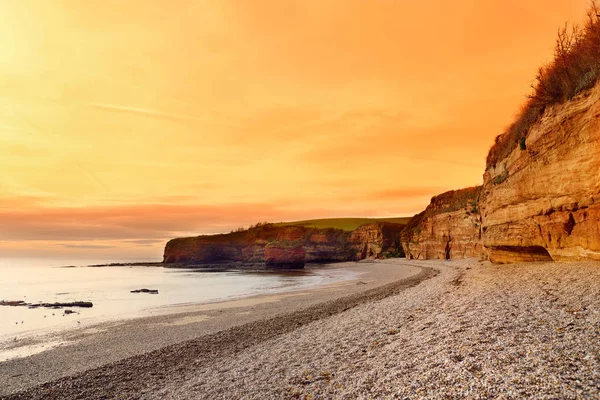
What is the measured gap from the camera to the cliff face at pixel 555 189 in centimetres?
1428

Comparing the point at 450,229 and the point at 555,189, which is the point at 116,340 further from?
the point at 450,229

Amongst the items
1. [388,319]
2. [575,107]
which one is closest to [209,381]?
[388,319]

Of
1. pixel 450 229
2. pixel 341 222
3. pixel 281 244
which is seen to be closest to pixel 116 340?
pixel 450 229

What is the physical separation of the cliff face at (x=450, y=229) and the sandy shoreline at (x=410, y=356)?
3975 centimetres

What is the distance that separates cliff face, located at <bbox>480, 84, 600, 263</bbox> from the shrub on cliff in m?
0.62

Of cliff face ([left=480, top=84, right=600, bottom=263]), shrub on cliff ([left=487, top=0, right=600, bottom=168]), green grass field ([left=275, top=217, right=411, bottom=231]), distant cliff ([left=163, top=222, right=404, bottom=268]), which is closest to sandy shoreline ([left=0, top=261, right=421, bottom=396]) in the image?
cliff face ([left=480, top=84, right=600, bottom=263])

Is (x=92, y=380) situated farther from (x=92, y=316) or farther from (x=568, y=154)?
(x=568, y=154)

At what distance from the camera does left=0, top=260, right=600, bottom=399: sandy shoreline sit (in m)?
5.98

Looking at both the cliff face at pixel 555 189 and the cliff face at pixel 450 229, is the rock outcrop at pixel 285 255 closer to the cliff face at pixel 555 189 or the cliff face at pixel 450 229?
the cliff face at pixel 450 229

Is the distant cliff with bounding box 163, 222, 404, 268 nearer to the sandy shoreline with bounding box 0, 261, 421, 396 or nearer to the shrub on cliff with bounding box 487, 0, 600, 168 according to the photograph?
the sandy shoreline with bounding box 0, 261, 421, 396

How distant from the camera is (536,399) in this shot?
4969 millimetres

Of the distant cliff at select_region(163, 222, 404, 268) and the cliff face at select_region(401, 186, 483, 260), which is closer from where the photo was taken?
the cliff face at select_region(401, 186, 483, 260)

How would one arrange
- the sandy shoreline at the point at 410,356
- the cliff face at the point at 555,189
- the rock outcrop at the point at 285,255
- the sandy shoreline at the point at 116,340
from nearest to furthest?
the sandy shoreline at the point at 410,356, the sandy shoreline at the point at 116,340, the cliff face at the point at 555,189, the rock outcrop at the point at 285,255

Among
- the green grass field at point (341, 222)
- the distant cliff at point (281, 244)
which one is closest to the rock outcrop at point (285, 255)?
the distant cliff at point (281, 244)
